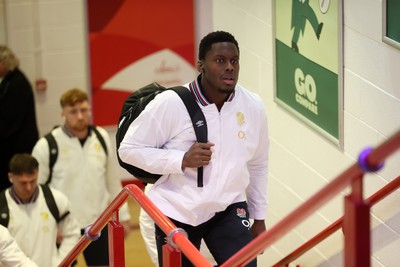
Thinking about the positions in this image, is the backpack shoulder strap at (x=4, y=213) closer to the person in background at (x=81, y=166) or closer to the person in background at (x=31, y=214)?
the person in background at (x=31, y=214)

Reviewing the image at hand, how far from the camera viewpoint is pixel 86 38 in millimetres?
9766

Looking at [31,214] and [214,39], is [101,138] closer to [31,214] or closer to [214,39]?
[31,214]

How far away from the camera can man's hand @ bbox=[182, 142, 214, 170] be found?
13.5 ft

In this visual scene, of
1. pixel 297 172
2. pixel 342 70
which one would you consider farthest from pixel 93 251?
pixel 342 70

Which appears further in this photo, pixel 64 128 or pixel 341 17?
pixel 64 128

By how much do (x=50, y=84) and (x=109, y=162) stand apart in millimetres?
2817

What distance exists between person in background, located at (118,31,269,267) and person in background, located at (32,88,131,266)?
2721 millimetres

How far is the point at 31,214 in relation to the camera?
629 centimetres

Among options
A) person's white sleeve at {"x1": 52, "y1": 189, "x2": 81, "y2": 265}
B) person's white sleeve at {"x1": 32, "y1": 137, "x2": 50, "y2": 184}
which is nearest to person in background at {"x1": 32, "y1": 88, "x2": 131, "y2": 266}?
person's white sleeve at {"x1": 32, "y1": 137, "x2": 50, "y2": 184}

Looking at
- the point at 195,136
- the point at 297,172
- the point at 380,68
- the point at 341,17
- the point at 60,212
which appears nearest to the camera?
the point at 195,136

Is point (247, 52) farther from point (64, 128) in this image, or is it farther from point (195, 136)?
point (195, 136)

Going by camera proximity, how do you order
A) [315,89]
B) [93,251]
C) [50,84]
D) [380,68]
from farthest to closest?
[50,84]
[93,251]
[315,89]
[380,68]

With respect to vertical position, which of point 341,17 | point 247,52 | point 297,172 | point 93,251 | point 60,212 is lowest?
point 93,251

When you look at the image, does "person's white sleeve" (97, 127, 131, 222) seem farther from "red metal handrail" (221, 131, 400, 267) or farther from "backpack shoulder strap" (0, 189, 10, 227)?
"red metal handrail" (221, 131, 400, 267)
